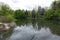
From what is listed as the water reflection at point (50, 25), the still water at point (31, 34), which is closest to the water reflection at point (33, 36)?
the still water at point (31, 34)

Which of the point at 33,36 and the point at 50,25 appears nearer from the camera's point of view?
the point at 33,36

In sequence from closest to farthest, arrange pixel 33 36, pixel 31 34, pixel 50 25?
pixel 33 36 < pixel 31 34 < pixel 50 25

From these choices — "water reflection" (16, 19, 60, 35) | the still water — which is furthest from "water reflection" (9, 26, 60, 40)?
"water reflection" (16, 19, 60, 35)

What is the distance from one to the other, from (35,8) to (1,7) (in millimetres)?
73367

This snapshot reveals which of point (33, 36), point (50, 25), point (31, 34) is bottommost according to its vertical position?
point (50, 25)

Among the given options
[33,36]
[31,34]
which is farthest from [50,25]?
[33,36]

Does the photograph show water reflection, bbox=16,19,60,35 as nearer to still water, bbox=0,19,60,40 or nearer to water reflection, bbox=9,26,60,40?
still water, bbox=0,19,60,40

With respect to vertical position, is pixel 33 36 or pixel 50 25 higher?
pixel 33 36

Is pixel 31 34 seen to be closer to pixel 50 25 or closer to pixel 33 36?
pixel 33 36

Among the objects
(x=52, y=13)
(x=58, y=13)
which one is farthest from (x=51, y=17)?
(x=58, y=13)

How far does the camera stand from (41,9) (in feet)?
437

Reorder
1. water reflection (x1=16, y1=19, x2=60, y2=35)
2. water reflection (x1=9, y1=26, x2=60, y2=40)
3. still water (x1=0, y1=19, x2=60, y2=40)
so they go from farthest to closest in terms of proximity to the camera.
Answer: water reflection (x1=16, y1=19, x2=60, y2=35) < still water (x1=0, y1=19, x2=60, y2=40) < water reflection (x1=9, y1=26, x2=60, y2=40)

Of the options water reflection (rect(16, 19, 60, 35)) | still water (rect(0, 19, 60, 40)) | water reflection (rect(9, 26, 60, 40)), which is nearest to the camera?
water reflection (rect(9, 26, 60, 40))

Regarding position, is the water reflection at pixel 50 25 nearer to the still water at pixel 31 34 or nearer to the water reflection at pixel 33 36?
the still water at pixel 31 34
